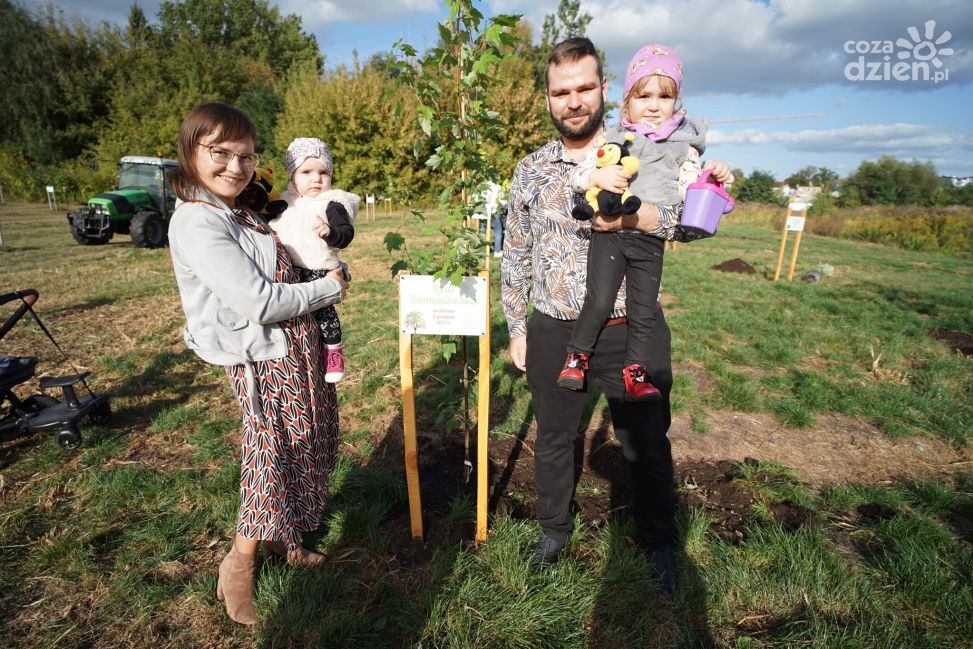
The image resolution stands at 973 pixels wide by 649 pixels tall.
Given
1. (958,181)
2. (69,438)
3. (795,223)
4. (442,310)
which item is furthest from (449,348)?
(958,181)

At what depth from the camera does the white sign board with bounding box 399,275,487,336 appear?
221cm

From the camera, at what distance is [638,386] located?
207 cm

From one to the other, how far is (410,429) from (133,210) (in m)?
15.7

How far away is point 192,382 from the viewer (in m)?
4.84

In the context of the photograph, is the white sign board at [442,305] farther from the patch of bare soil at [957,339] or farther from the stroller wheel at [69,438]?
the patch of bare soil at [957,339]

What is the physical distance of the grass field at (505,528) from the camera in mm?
2102

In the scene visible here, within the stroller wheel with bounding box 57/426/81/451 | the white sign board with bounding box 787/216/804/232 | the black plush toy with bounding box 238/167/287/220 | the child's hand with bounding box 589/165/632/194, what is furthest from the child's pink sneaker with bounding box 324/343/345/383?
the white sign board with bounding box 787/216/804/232

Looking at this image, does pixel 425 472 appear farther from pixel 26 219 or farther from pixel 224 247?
pixel 26 219

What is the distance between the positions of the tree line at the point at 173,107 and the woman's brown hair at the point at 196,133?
18.4 meters

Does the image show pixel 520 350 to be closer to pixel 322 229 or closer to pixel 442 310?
pixel 442 310

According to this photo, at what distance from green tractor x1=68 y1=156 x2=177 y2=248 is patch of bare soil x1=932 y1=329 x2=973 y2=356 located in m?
15.8

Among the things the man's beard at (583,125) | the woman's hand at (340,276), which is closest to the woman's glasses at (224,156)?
the woman's hand at (340,276)

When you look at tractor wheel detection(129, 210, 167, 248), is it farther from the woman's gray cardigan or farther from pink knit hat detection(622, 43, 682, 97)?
pink knit hat detection(622, 43, 682, 97)

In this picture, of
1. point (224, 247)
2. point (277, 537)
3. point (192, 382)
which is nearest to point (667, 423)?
point (277, 537)
